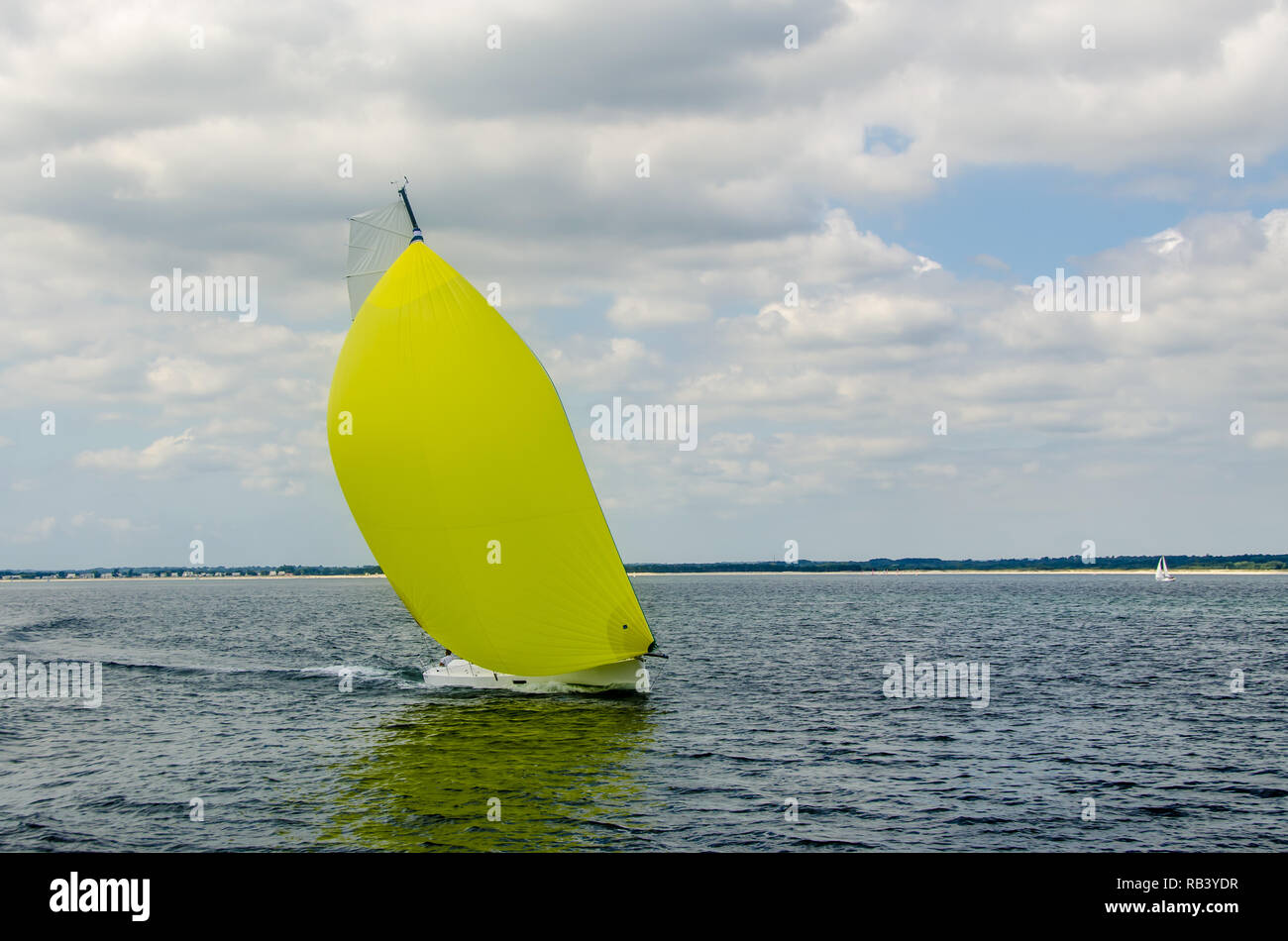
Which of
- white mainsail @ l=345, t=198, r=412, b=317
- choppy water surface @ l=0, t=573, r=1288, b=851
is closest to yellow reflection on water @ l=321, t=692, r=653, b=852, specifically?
choppy water surface @ l=0, t=573, r=1288, b=851

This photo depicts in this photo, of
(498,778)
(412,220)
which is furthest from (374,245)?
(498,778)

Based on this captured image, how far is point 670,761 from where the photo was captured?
27.0 metres

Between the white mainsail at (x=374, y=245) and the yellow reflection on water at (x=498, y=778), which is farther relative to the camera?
the white mainsail at (x=374, y=245)

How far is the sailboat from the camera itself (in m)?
30.2

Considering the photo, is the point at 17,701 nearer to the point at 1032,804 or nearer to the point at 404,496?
the point at 404,496

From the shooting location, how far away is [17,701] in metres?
40.2

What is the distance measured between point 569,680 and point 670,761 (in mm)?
9318

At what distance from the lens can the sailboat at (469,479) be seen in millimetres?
30156

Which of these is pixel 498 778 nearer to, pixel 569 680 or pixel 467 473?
pixel 467 473

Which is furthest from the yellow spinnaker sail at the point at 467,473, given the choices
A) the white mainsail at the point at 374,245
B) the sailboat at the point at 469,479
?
the white mainsail at the point at 374,245

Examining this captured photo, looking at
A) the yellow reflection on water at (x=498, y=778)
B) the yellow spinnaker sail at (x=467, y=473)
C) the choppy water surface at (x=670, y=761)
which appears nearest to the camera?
the yellow reflection on water at (x=498, y=778)

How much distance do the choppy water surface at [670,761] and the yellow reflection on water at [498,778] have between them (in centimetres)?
11

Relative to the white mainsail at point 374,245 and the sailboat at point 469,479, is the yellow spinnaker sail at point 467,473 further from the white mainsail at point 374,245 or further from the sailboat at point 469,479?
the white mainsail at point 374,245
